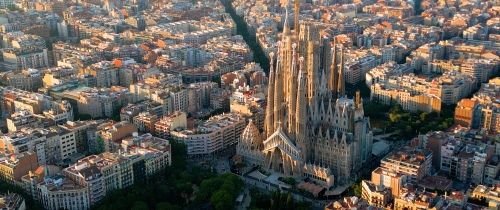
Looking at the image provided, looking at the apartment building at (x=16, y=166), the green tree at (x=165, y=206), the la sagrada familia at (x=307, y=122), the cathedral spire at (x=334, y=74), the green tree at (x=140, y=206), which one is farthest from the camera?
the cathedral spire at (x=334, y=74)

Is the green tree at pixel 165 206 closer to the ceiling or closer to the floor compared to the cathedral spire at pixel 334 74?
closer to the floor

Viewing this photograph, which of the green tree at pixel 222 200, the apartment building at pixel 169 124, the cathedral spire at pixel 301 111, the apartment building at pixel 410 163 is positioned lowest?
the green tree at pixel 222 200

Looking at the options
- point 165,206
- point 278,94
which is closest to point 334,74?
point 278,94

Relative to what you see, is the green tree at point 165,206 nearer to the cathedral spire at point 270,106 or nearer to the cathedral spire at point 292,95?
the cathedral spire at point 270,106

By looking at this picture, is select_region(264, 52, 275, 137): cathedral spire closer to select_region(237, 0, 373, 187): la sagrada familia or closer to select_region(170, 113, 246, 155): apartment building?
select_region(237, 0, 373, 187): la sagrada familia

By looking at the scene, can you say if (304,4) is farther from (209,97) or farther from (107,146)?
(107,146)

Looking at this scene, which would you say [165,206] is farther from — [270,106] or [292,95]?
[292,95]

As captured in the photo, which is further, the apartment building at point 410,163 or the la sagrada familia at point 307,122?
the la sagrada familia at point 307,122

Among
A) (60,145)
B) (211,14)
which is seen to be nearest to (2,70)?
(60,145)

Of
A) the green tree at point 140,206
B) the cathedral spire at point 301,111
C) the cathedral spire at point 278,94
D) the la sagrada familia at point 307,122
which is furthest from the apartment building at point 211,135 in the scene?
the green tree at point 140,206
